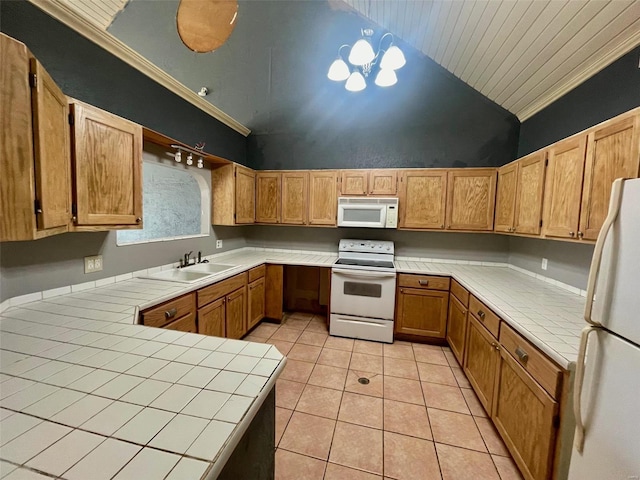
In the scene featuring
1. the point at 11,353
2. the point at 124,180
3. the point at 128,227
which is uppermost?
the point at 124,180

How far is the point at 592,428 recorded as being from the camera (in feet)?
3.06

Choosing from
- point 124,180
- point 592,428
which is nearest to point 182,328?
point 124,180

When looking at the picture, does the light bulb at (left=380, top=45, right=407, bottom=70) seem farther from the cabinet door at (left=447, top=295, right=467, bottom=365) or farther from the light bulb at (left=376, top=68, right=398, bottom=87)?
the cabinet door at (left=447, top=295, right=467, bottom=365)

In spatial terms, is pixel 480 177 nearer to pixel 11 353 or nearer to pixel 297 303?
pixel 297 303

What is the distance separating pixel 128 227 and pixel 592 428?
2.57m

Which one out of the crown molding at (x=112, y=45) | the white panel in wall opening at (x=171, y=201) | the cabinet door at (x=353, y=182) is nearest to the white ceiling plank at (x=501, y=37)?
the cabinet door at (x=353, y=182)

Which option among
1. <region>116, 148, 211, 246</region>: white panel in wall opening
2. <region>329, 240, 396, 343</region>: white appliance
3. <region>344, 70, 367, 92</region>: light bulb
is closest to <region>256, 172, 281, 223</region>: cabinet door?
<region>116, 148, 211, 246</region>: white panel in wall opening

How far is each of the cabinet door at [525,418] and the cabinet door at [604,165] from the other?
3.04 feet

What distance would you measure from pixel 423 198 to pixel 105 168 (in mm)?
3018

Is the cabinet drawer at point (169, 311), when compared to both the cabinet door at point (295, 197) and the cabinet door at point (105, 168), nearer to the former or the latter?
the cabinet door at point (105, 168)

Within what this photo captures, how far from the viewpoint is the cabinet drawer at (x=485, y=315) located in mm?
1763

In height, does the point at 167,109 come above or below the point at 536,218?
above

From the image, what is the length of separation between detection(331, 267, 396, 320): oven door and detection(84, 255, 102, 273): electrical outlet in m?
2.13

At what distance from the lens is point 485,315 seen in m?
1.93
